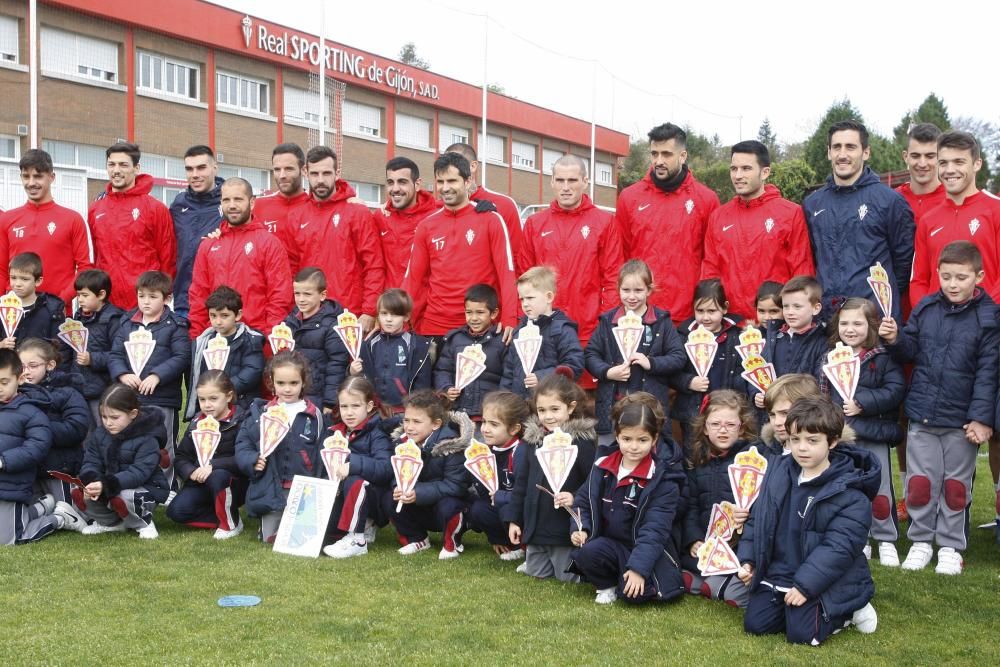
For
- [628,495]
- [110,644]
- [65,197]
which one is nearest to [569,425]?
[628,495]

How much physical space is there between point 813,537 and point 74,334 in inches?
219

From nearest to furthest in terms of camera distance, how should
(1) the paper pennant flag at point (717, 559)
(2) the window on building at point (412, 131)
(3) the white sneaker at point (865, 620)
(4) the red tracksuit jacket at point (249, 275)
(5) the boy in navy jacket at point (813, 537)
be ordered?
1. (5) the boy in navy jacket at point (813, 537)
2. (3) the white sneaker at point (865, 620)
3. (1) the paper pennant flag at point (717, 559)
4. (4) the red tracksuit jacket at point (249, 275)
5. (2) the window on building at point (412, 131)

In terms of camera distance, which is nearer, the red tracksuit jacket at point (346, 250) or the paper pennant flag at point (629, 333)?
the paper pennant flag at point (629, 333)

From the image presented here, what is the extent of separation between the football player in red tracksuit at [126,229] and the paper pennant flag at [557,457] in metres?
4.17

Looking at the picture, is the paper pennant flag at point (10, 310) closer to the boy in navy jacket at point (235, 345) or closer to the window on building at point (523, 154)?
the boy in navy jacket at point (235, 345)

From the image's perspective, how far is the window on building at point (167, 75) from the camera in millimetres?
25438

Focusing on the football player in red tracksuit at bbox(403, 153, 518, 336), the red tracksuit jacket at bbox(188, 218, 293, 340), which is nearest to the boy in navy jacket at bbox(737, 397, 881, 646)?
the football player in red tracksuit at bbox(403, 153, 518, 336)

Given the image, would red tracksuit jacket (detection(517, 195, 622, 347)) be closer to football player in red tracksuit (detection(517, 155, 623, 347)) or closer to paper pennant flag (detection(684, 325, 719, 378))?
football player in red tracksuit (detection(517, 155, 623, 347))

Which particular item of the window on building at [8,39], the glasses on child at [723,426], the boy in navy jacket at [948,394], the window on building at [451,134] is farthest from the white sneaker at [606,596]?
the window on building at [451,134]

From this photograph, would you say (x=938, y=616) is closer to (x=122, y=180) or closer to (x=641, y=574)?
(x=641, y=574)

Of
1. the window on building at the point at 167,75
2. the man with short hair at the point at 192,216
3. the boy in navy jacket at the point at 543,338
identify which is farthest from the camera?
the window on building at the point at 167,75

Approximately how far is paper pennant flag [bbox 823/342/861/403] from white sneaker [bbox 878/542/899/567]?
965 mm

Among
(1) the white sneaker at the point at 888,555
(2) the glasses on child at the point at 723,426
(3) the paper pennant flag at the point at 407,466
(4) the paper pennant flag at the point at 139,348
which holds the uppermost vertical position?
(4) the paper pennant flag at the point at 139,348

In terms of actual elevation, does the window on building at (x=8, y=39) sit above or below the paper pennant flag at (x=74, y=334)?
above
